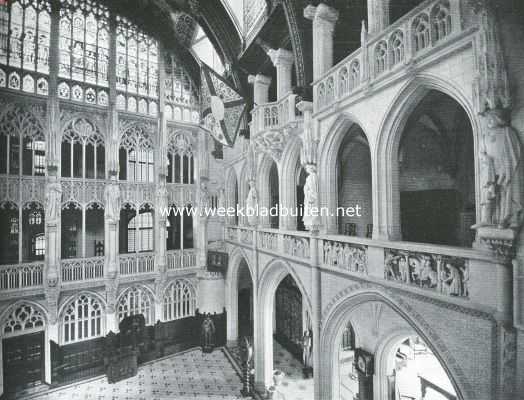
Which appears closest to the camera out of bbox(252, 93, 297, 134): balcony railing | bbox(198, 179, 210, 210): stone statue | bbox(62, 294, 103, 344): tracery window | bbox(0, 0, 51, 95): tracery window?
bbox(252, 93, 297, 134): balcony railing

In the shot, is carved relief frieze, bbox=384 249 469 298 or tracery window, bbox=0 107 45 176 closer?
carved relief frieze, bbox=384 249 469 298

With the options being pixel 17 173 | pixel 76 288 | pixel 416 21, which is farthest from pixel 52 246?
pixel 416 21

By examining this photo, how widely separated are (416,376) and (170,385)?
9.84 meters

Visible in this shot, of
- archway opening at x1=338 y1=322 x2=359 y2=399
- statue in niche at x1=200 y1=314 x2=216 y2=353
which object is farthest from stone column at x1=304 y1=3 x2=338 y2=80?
statue in niche at x1=200 y1=314 x2=216 y2=353

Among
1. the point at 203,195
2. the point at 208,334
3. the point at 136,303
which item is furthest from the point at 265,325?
the point at 203,195

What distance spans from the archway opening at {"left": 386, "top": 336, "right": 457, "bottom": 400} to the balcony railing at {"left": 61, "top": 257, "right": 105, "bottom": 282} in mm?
12276

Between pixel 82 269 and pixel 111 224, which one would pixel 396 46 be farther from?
pixel 82 269

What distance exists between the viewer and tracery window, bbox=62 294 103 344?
13.3 metres

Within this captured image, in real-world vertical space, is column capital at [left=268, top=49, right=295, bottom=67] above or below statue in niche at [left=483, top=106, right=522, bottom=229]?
above

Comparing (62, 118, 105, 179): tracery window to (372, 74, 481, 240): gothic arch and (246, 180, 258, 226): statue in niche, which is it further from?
(372, 74, 481, 240): gothic arch

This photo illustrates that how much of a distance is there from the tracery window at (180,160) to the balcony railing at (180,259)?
12.4ft

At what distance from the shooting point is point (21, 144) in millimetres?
12328

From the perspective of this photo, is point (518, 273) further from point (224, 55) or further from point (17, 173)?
point (17, 173)

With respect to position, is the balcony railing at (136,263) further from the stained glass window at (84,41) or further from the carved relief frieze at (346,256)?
the carved relief frieze at (346,256)
